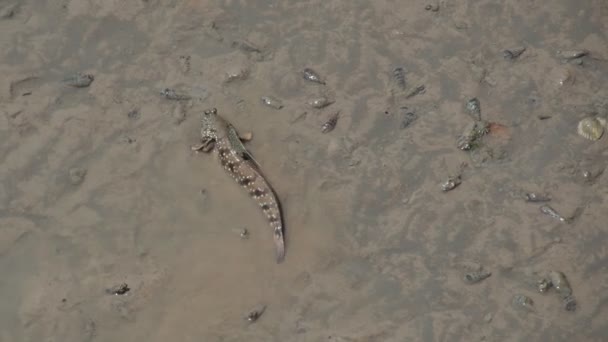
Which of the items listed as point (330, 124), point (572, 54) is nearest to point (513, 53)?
point (572, 54)

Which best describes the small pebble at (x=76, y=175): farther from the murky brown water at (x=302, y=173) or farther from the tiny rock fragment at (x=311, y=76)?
the tiny rock fragment at (x=311, y=76)

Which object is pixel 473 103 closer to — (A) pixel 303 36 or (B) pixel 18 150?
(A) pixel 303 36

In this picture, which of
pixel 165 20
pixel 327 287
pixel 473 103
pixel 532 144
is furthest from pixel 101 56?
pixel 532 144

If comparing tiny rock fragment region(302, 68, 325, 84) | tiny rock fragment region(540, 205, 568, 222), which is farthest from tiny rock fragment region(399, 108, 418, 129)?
tiny rock fragment region(540, 205, 568, 222)

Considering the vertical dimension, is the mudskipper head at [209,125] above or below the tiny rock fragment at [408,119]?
above

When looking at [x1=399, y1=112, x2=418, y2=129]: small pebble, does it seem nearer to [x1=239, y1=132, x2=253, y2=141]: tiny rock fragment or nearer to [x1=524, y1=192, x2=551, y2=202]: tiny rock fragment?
[x1=524, y1=192, x2=551, y2=202]: tiny rock fragment

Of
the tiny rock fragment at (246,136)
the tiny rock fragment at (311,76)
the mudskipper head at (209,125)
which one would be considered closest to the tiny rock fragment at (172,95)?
the mudskipper head at (209,125)
